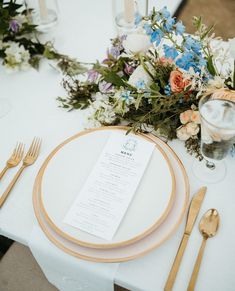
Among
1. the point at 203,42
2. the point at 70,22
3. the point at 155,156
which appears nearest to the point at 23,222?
the point at 155,156

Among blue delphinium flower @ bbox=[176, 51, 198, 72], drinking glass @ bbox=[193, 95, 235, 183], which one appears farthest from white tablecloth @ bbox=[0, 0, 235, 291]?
blue delphinium flower @ bbox=[176, 51, 198, 72]

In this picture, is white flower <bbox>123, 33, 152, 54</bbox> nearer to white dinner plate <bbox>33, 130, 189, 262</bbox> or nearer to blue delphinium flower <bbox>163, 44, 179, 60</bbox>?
blue delphinium flower <bbox>163, 44, 179, 60</bbox>

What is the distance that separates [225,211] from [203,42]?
16.5 inches

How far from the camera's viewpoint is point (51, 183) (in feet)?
2.69

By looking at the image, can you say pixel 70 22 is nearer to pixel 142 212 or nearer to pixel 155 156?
pixel 155 156

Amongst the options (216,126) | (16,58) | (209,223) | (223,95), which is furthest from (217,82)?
(16,58)

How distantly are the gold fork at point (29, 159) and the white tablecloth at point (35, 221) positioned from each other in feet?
0.04

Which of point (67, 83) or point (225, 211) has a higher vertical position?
point (67, 83)

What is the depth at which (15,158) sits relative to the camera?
3.05 feet

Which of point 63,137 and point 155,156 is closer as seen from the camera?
point 155,156

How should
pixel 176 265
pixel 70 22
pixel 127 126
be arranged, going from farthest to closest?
1. pixel 70 22
2. pixel 127 126
3. pixel 176 265

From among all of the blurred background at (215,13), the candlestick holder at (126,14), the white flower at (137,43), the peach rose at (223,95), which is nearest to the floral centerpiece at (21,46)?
the candlestick holder at (126,14)

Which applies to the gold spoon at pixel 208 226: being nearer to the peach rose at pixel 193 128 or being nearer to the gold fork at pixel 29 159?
the peach rose at pixel 193 128

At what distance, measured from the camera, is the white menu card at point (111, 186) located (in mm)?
740
